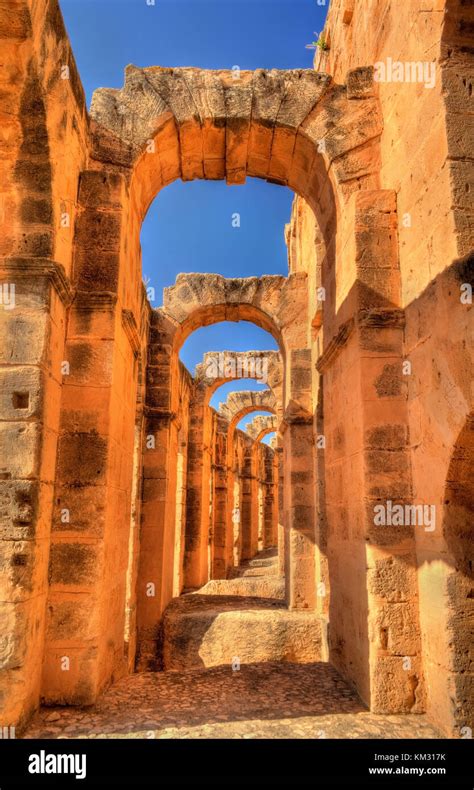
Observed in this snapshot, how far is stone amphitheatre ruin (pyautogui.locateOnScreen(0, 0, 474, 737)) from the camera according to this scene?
362 cm

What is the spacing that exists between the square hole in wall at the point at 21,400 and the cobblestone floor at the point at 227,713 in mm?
2236

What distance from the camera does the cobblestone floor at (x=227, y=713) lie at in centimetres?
357

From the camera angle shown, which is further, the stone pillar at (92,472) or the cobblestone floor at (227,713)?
the stone pillar at (92,472)

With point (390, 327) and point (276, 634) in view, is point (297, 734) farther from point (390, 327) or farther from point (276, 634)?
point (276, 634)

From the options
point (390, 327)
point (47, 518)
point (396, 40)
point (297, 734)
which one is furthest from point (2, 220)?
point (297, 734)

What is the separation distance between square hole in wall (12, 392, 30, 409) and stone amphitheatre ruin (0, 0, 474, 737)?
1cm

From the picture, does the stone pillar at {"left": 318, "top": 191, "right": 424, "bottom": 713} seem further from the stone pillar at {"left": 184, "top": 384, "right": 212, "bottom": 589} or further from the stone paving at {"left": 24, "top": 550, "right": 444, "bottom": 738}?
the stone pillar at {"left": 184, "top": 384, "right": 212, "bottom": 589}

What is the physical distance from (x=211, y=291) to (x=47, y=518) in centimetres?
723

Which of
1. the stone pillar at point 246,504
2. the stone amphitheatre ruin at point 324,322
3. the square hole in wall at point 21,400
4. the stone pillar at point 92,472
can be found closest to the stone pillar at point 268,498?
the stone pillar at point 246,504

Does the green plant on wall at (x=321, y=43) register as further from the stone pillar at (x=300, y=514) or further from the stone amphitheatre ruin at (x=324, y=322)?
the stone pillar at (x=300, y=514)

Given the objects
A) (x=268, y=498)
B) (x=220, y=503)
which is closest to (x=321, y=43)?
(x=220, y=503)

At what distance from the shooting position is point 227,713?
4.00 m

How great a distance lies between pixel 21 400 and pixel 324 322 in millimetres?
3736

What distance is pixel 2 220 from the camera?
4.10 meters
